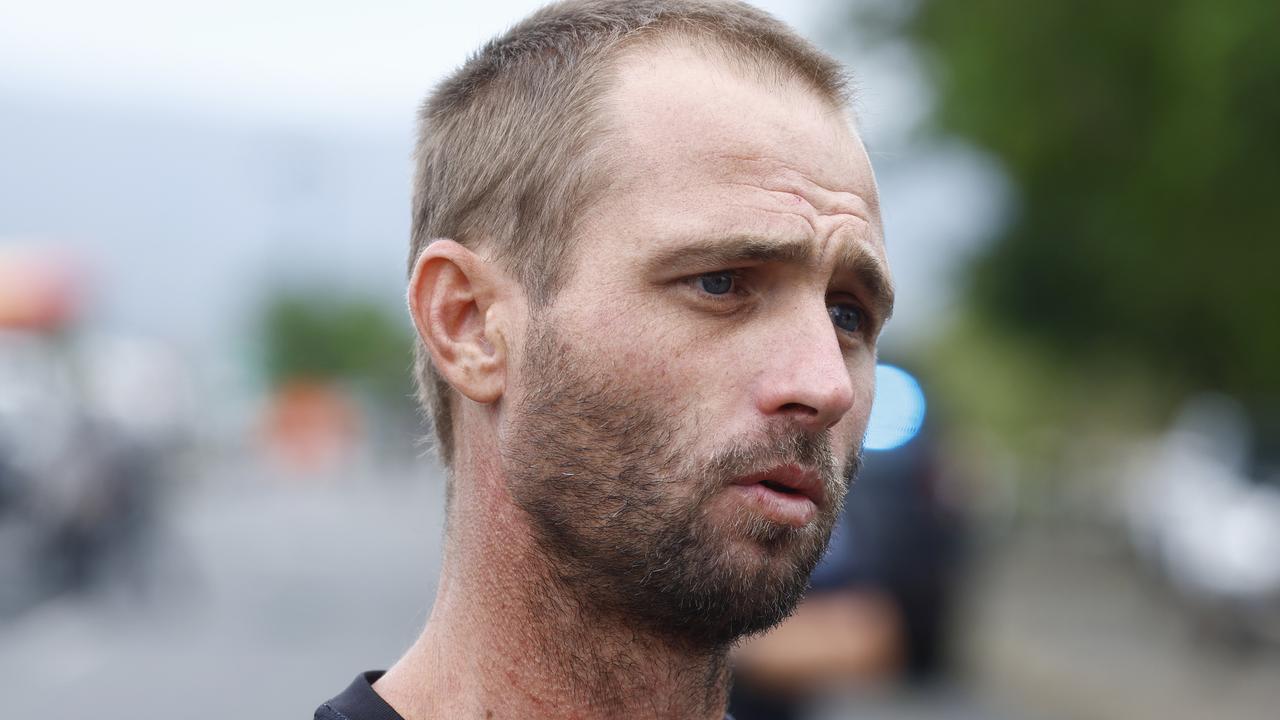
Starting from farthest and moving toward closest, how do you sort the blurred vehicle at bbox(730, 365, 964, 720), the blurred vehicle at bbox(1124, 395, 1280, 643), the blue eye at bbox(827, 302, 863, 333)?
the blurred vehicle at bbox(1124, 395, 1280, 643) < the blurred vehicle at bbox(730, 365, 964, 720) < the blue eye at bbox(827, 302, 863, 333)

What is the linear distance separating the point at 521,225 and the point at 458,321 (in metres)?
0.15

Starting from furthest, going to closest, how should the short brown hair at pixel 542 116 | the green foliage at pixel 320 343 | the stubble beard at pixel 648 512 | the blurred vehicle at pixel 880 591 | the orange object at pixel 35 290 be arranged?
1. the green foliage at pixel 320 343
2. the orange object at pixel 35 290
3. the blurred vehicle at pixel 880 591
4. the short brown hair at pixel 542 116
5. the stubble beard at pixel 648 512

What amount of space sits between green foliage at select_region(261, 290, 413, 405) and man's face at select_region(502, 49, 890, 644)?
98.0 metres

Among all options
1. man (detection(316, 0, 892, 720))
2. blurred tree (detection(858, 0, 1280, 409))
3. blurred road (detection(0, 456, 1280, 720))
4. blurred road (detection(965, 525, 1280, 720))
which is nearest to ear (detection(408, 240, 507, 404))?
man (detection(316, 0, 892, 720))

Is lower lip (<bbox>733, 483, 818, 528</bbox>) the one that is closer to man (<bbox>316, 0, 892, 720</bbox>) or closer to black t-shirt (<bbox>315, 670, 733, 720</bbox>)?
man (<bbox>316, 0, 892, 720</bbox>)

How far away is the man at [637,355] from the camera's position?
194 centimetres

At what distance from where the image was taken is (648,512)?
193 centimetres

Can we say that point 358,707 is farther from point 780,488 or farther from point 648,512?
point 780,488

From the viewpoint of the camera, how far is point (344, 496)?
121 feet

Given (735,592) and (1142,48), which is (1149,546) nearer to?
(1142,48)

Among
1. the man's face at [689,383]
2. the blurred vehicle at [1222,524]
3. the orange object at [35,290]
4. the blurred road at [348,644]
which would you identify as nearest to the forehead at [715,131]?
the man's face at [689,383]

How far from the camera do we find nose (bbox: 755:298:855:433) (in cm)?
193

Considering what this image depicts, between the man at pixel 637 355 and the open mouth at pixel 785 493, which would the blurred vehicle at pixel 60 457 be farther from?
the open mouth at pixel 785 493

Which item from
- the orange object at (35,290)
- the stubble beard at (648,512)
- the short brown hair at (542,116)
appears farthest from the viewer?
the orange object at (35,290)
